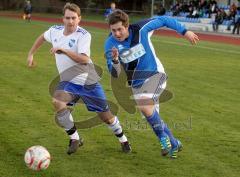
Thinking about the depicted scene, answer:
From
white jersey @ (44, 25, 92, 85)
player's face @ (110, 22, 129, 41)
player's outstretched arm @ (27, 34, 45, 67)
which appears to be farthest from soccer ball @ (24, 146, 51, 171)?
player's face @ (110, 22, 129, 41)

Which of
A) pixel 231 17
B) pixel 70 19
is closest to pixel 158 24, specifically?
pixel 70 19

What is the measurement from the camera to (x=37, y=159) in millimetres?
6039

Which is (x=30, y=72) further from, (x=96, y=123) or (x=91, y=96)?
(x=91, y=96)

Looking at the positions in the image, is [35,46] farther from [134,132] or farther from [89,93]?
[134,132]

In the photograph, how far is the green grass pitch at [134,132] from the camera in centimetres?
633

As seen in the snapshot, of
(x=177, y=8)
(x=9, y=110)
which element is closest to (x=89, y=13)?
(x=177, y=8)

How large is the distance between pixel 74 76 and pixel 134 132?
1853 mm

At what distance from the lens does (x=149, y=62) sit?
269 inches

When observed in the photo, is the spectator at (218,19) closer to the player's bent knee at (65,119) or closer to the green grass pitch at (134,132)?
the green grass pitch at (134,132)

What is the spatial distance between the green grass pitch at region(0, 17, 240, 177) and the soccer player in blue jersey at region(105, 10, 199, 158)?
40 cm

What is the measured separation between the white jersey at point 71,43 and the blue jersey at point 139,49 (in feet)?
1.02

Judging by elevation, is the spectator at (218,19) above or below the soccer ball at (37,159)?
below

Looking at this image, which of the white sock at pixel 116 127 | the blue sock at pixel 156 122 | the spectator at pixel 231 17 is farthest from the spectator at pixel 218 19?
the blue sock at pixel 156 122

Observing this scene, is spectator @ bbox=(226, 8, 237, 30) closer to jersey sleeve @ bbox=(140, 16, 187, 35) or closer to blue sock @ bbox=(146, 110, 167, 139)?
jersey sleeve @ bbox=(140, 16, 187, 35)
